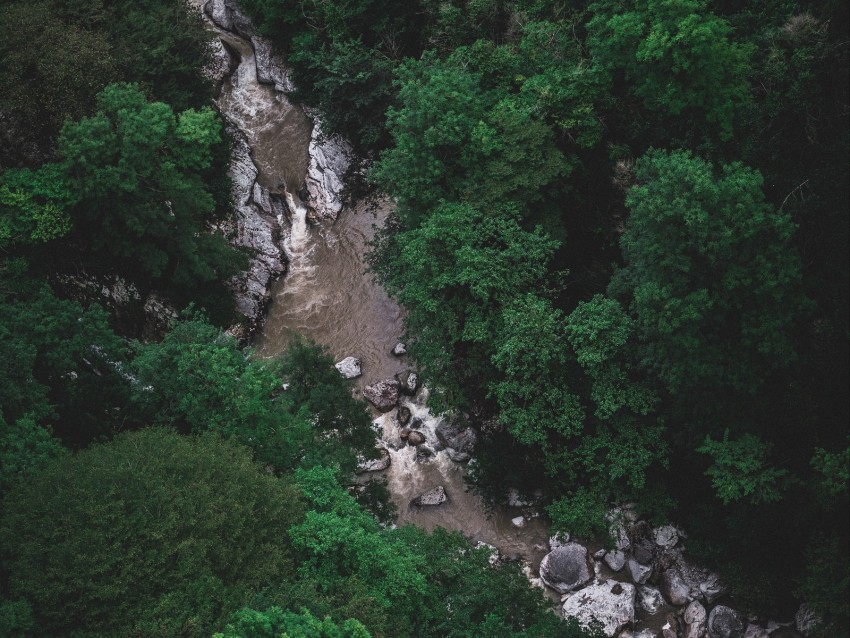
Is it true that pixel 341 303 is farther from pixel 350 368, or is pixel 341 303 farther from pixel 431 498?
pixel 431 498

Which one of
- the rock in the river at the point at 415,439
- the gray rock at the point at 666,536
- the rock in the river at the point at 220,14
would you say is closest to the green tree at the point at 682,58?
the gray rock at the point at 666,536

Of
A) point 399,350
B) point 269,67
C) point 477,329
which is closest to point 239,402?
point 477,329

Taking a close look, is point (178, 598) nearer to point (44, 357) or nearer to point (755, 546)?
point (44, 357)

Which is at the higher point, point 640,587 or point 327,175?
point 327,175

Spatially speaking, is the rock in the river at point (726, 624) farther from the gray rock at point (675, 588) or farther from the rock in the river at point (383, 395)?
the rock in the river at point (383, 395)

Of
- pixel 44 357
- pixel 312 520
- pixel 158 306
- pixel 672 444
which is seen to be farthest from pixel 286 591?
pixel 158 306

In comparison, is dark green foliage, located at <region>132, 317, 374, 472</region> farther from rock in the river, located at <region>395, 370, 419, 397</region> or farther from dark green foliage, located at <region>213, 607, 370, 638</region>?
dark green foliage, located at <region>213, 607, 370, 638</region>
